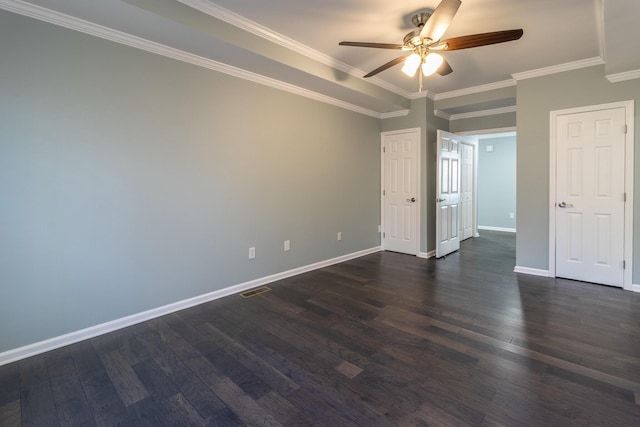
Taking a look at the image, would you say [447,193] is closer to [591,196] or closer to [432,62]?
[591,196]

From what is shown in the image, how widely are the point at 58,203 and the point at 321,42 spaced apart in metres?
2.71

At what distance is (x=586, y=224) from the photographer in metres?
3.62

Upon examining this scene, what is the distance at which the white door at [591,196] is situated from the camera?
3.42 meters

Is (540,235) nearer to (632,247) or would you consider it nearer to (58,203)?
(632,247)

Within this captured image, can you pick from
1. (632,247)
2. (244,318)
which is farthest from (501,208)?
(244,318)

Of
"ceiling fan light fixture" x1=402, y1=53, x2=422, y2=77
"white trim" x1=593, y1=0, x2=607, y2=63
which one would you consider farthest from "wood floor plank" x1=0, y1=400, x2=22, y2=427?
"white trim" x1=593, y1=0, x2=607, y2=63

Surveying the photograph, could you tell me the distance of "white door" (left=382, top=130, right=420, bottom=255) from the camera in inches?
198

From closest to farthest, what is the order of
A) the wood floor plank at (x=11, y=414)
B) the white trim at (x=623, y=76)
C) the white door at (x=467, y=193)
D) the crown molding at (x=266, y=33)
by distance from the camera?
the wood floor plank at (x=11, y=414), the crown molding at (x=266, y=33), the white trim at (x=623, y=76), the white door at (x=467, y=193)

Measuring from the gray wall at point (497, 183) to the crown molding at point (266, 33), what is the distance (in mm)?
5121

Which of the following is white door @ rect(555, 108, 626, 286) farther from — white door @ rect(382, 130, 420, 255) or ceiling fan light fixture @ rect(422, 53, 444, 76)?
ceiling fan light fixture @ rect(422, 53, 444, 76)

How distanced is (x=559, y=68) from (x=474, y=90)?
1.06 metres

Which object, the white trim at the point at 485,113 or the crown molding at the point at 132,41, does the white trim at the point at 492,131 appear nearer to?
the white trim at the point at 485,113

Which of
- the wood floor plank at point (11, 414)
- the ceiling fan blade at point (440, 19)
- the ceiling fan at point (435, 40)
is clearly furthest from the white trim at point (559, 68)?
the wood floor plank at point (11, 414)

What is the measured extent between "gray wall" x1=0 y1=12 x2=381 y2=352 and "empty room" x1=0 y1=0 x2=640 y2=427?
0.05 feet
